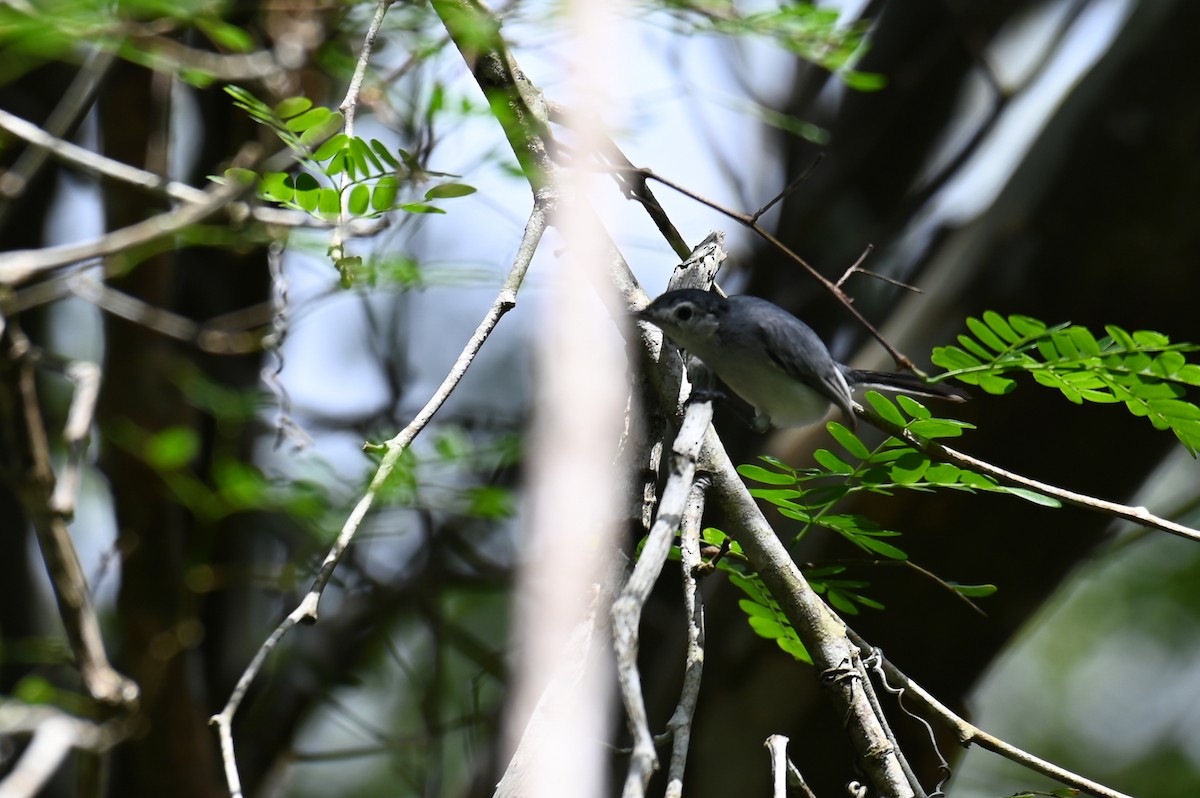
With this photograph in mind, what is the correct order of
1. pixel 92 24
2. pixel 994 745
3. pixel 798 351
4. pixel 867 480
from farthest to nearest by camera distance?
pixel 92 24 < pixel 798 351 < pixel 867 480 < pixel 994 745

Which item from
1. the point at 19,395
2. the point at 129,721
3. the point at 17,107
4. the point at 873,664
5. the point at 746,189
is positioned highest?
the point at 17,107

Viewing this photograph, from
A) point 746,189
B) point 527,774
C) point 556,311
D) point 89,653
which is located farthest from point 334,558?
point 746,189

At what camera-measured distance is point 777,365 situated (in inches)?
78.6

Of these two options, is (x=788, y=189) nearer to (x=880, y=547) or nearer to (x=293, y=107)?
(x=880, y=547)

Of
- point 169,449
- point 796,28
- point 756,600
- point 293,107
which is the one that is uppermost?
point 796,28

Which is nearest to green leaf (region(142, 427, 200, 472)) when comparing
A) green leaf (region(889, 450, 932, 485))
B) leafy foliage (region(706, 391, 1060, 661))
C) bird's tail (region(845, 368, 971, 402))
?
bird's tail (region(845, 368, 971, 402))

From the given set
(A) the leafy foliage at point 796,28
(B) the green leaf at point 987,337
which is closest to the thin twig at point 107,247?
(A) the leafy foliage at point 796,28

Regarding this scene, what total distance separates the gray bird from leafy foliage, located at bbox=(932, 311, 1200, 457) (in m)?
0.39

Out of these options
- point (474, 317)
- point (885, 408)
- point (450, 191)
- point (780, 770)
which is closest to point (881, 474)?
point (885, 408)

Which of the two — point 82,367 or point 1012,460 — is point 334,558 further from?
point 1012,460

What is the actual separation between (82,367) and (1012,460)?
2.58 metres

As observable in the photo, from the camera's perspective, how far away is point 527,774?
1045 millimetres

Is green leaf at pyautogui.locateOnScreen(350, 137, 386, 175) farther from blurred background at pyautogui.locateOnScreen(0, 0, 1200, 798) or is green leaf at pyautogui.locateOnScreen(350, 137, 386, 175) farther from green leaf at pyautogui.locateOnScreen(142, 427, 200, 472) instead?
green leaf at pyautogui.locateOnScreen(142, 427, 200, 472)

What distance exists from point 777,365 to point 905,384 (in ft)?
0.92
